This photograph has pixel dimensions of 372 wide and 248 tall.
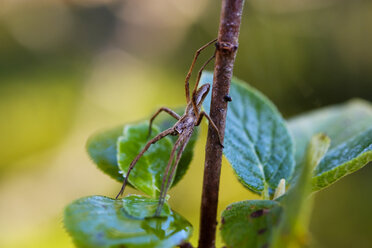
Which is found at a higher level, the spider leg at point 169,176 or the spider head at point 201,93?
the spider head at point 201,93

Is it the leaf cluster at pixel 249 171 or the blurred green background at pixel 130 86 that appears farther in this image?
the blurred green background at pixel 130 86

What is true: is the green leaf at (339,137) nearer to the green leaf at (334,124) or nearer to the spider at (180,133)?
the green leaf at (334,124)

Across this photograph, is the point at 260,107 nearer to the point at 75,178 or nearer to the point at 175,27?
the point at 75,178

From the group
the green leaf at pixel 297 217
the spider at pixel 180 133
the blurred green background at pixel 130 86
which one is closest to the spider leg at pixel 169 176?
the spider at pixel 180 133

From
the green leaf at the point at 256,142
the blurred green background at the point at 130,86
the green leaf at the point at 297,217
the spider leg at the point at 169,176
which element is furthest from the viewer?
the blurred green background at the point at 130,86

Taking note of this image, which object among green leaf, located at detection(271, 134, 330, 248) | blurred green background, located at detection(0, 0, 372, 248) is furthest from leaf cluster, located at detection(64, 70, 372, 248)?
blurred green background, located at detection(0, 0, 372, 248)

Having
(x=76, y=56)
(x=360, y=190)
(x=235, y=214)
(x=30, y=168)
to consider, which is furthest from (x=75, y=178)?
(x=235, y=214)

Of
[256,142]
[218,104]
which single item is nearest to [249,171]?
[256,142]

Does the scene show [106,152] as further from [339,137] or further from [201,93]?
[339,137]
